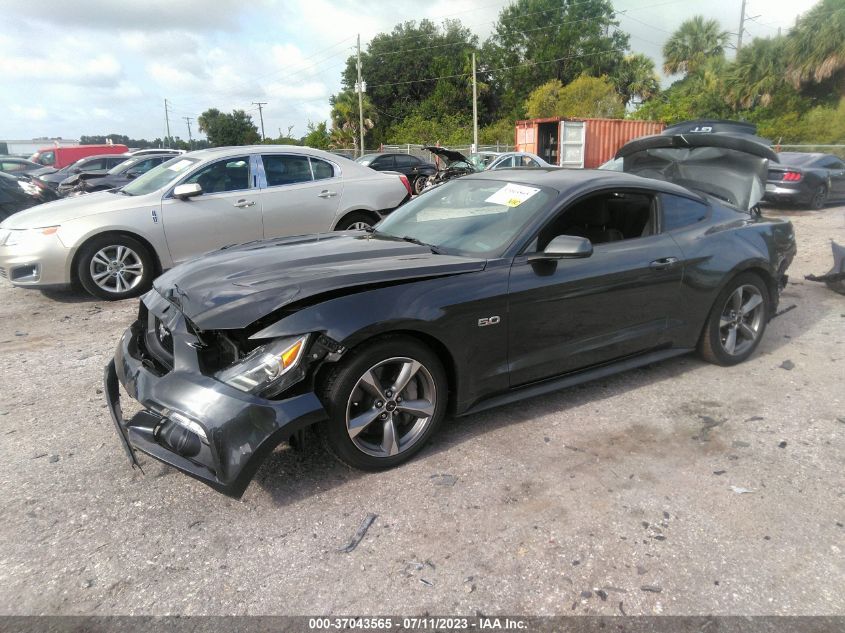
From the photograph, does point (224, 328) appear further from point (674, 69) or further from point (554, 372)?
point (674, 69)

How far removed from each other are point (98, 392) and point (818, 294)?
7.34 m

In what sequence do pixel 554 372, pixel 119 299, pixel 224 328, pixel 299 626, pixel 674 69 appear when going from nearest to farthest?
pixel 299 626 → pixel 224 328 → pixel 554 372 → pixel 119 299 → pixel 674 69

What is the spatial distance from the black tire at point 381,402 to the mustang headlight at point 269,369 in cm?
19

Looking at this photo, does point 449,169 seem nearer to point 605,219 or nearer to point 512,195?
point 605,219

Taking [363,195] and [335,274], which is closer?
[335,274]

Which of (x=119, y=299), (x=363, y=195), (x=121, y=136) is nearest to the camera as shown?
(x=119, y=299)

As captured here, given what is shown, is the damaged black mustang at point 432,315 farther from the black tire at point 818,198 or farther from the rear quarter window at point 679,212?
the black tire at point 818,198

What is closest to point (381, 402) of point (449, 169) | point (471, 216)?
point (471, 216)

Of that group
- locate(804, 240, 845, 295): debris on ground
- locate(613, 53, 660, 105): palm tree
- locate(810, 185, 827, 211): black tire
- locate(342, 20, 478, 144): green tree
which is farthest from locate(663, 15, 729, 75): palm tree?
locate(804, 240, 845, 295): debris on ground

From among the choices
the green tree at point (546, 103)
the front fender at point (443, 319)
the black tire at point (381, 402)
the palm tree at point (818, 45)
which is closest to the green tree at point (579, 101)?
the green tree at point (546, 103)

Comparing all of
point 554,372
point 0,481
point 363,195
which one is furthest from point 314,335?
point 363,195

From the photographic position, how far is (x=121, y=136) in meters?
104

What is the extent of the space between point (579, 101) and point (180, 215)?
38.1 meters

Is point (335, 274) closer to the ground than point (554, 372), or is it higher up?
higher up
